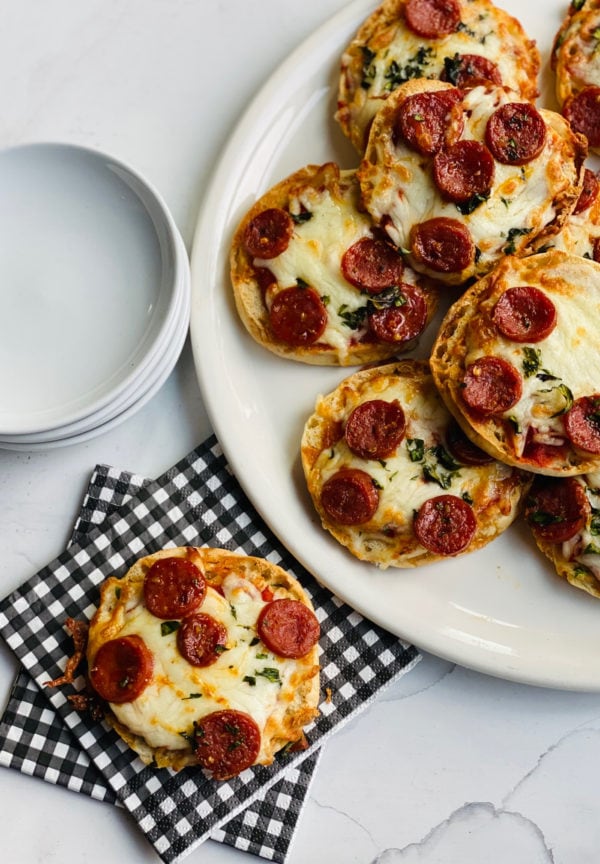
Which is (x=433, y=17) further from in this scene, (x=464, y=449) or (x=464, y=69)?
(x=464, y=449)

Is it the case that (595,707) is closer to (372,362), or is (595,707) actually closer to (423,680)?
(423,680)

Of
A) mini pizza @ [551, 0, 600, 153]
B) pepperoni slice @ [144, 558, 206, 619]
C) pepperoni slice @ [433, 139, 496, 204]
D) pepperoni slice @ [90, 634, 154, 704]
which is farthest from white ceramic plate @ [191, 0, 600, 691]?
pepperoni slice @ [90, 634, 154, 704]

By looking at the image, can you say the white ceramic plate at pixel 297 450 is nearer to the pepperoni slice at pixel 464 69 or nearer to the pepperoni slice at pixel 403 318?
the pepperoni slice at pixel 403 318

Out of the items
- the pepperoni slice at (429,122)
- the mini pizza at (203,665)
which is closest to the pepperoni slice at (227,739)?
the mini pizza at (203,665)

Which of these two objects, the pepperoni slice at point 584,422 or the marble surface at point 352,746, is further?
the marble surface at point 352,746

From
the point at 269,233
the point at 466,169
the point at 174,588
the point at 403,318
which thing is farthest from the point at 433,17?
the point at 174,588

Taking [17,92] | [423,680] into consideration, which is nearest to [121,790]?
[423,680]
